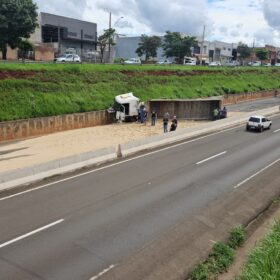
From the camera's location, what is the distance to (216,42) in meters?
148

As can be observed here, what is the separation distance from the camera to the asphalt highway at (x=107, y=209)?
37.0 feet

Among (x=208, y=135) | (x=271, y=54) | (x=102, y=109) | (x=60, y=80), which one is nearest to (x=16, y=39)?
(x=60, y=80)

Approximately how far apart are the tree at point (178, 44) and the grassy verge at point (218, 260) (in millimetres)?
88903

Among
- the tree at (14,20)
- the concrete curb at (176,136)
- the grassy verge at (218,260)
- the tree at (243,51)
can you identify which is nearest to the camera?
the grassy verge at (218,260)

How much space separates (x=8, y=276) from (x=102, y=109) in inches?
1313

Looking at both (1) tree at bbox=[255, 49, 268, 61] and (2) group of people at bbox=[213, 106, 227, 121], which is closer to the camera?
(2) group of people at bbox=[213, 106, 227, 121]

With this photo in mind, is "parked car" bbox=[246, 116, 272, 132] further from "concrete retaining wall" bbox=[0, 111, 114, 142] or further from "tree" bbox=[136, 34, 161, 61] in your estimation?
"tree" bbox=[136, 34, 161, 61]

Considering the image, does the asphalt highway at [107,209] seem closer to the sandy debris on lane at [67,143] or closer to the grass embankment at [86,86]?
the sandy debris on lane at [67,143]

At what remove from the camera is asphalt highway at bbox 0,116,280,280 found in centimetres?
1128

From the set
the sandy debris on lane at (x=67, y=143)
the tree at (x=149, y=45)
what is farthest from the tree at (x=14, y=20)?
the tree at (x=149, y=45)

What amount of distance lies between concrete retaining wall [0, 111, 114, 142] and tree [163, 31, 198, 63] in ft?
203

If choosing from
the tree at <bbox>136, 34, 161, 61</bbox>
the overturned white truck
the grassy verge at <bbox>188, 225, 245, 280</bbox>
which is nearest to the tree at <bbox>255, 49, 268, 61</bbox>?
the tree at <bbox>136, 34, 161, 61</bbox>

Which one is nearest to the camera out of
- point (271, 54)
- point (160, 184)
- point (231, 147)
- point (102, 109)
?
point (160, 184)

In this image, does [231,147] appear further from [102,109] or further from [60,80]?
[60,80]
